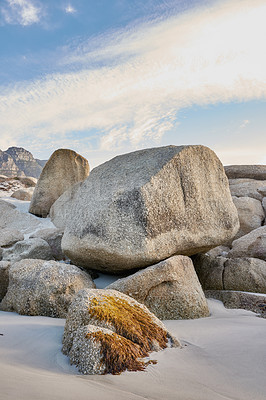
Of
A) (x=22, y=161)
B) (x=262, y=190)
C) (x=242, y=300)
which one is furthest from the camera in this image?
(x=22, y=161)

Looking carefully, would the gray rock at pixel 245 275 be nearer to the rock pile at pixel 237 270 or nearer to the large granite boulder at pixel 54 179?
the rock pile at pixel 237 270

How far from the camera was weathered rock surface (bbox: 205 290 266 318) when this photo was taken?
240 inches

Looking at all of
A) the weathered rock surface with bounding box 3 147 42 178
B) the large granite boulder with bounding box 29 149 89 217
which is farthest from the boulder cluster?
the weathered rock surface with bounding box 3 147 42 178

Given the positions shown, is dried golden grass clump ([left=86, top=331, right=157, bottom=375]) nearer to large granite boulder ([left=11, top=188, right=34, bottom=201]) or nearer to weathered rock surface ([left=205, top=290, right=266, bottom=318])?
weathered rock surface ([left=205, top=290, right=266, bottom=318])

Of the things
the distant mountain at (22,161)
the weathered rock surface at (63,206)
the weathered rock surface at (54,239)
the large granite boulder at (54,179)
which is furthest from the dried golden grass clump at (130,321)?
the distant mountain at (22,161)

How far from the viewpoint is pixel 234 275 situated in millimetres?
7328

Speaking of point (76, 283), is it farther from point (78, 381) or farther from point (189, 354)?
point (78, 381)

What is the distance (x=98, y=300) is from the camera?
12.9 feet

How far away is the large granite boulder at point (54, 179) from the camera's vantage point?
13734 millimetres

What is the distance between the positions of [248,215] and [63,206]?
23.9 ft

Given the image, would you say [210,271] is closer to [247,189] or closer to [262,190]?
[262,190]

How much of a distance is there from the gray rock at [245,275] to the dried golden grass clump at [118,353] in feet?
15.0

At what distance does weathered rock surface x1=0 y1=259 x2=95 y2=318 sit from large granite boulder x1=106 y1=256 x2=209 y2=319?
2.37 ft

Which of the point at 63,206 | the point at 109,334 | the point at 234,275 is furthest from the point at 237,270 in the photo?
the point at 63,206
